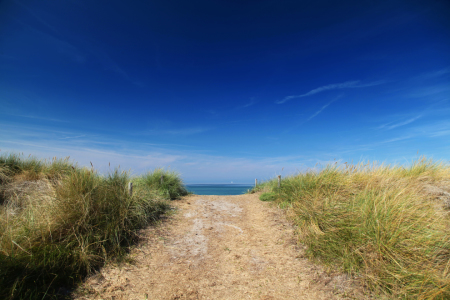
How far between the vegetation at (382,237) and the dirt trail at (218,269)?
1.48ft

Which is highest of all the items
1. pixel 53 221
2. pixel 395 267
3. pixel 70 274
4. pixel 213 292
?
pixel 53 221

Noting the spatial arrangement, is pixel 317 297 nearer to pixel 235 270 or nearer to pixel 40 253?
pixel 235 270

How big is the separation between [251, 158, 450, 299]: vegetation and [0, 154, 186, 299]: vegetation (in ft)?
15.4

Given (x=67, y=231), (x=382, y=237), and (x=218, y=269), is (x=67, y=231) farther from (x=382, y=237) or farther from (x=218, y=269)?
(x=382, y=237)

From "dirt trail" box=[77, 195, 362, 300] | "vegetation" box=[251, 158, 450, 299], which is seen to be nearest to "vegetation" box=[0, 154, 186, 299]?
"dirt trail" box=[77, 195, 362, 300]

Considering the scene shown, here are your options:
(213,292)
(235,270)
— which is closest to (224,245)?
(235,270)

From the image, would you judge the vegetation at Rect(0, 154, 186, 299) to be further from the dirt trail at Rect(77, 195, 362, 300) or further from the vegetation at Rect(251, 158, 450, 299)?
the vegetation at Rect(251, 158, 450, 299)

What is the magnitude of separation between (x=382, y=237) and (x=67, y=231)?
260 inches

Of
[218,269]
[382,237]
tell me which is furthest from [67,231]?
[382,237]

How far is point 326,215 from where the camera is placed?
5172 mm

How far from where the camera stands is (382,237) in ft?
12.8

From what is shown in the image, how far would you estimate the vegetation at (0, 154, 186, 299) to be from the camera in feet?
10.6

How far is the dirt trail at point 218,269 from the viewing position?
11.6ft

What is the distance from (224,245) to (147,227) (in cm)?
243
